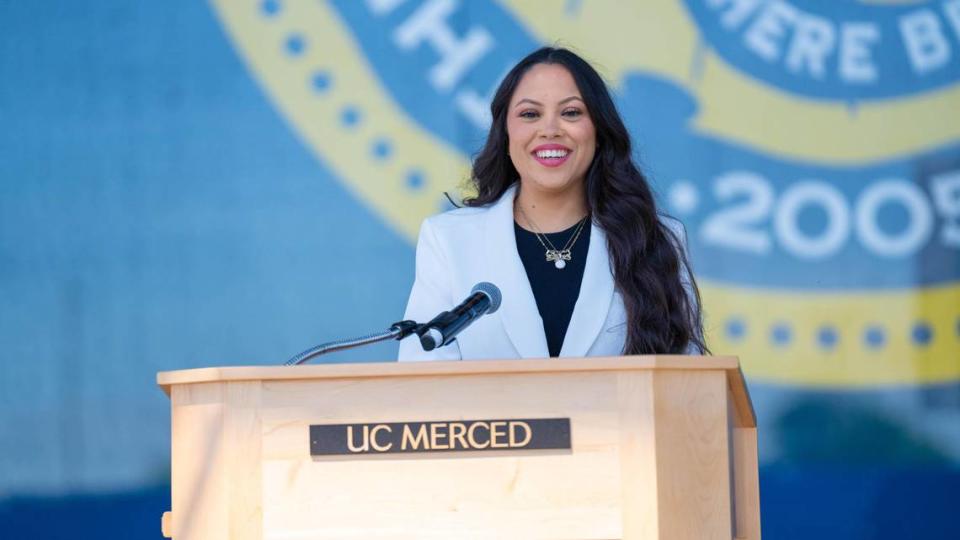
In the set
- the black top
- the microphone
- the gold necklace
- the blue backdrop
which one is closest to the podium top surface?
the microphone

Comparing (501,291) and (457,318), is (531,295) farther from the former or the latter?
(457,318)

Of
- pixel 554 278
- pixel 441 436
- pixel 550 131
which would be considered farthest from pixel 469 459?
pixel 550 131

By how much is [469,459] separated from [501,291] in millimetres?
908

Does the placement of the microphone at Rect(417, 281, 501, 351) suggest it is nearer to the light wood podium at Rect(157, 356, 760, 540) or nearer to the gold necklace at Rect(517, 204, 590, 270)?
the light wood podium at Rect(157, 356, 760, 540)

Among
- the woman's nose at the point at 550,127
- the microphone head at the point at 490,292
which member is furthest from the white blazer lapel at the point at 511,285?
the microphone head at the point at 490,292

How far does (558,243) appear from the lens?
318 centimetres

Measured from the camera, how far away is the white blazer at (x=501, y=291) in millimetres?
2939

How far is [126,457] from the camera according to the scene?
14.4ft

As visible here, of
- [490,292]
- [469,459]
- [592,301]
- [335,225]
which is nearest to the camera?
[469,459]

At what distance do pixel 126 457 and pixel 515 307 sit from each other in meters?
Result: 1.87

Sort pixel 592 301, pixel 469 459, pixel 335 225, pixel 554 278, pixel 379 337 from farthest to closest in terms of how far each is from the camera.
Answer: pixel 335 225
pixel 554 278
pixel 592 301
pixel 379 337
pixel 469 459

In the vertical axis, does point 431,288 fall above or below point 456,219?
below

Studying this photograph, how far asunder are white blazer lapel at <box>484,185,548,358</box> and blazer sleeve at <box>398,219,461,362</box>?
0.10 meters

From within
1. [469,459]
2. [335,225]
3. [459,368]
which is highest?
[335,225]
